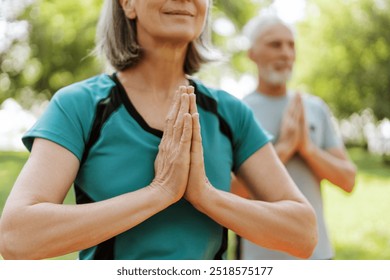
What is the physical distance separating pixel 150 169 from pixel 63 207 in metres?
0.20

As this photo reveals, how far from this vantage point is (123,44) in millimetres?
1276

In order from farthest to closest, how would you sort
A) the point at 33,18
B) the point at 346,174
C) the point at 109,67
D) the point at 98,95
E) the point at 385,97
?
the point at 385,97, the point at 33,18, the point at 346,174, the point at 109,67, the point at 98,95

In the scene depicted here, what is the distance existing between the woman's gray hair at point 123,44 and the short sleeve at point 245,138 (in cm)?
19

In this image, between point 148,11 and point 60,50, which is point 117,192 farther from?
point 60,50

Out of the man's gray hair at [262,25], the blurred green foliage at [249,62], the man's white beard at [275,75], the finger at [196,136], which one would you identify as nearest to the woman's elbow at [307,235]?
the finger at [196,136]

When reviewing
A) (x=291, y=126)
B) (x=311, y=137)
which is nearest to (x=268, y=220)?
(x=291, y=126)

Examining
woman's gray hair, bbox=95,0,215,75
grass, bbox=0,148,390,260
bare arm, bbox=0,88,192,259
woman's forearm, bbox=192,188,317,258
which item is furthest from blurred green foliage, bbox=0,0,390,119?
bare arm, bbox=0,88,192,259

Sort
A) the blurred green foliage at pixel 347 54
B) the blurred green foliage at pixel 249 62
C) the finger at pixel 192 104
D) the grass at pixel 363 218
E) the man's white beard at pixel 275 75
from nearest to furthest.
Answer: the finger at pixel 192 104 → the man's white beard at pixel 275 75 → the grass at pixel 363 218 → the blurred green foliage at pixel 249 62 → the blurred green foliage at pixel 347 54

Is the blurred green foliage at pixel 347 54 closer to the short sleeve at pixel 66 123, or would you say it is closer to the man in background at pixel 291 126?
the man in background at pixel 291 126

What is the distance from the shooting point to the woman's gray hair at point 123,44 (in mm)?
1245

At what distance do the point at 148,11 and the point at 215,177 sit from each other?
0.38m

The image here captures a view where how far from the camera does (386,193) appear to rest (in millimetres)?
10141

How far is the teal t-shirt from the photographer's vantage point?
108 centimetres
